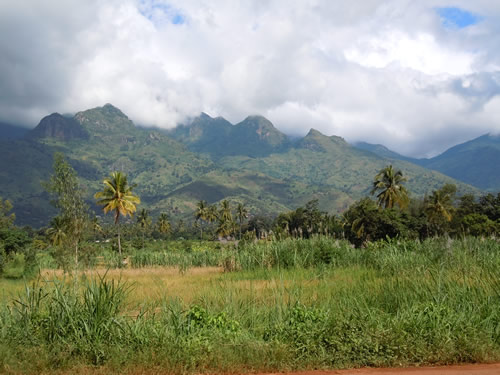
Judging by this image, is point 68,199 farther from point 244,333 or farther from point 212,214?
point 212,214

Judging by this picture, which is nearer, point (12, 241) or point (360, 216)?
point (12, 241)

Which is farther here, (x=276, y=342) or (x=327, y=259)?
(x=327, y=259)

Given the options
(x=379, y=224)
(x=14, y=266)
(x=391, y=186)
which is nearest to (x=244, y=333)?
(x=14, y=266)

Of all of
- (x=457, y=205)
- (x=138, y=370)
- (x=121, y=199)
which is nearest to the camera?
(x=138, y=370)

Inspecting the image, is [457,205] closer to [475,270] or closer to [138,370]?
[475,270]

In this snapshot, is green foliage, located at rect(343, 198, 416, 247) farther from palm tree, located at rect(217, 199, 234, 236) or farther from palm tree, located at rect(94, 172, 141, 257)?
palm tree, located at rect(217, 199, 234, 236)

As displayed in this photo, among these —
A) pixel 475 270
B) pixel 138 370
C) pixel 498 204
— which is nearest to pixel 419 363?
pixel 138 370

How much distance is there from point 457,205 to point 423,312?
72034mm

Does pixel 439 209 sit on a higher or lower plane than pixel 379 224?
higher

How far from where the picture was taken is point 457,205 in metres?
69.9

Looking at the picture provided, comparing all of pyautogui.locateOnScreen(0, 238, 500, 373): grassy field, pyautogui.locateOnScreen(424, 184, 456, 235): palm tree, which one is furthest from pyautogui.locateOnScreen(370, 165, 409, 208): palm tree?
pyautogui.locateOnScreen(0, 238, 500, 373): grassy field

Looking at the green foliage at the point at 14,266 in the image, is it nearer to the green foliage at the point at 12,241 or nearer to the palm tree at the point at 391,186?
the green foliage at the point at 12,241

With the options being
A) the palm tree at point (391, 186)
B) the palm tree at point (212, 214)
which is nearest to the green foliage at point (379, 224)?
the palm tree at point (391, 186)

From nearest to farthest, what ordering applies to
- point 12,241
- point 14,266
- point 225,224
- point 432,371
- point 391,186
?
point 432,371, point 14,266, point 12,241, point 391,186, point 225,224
